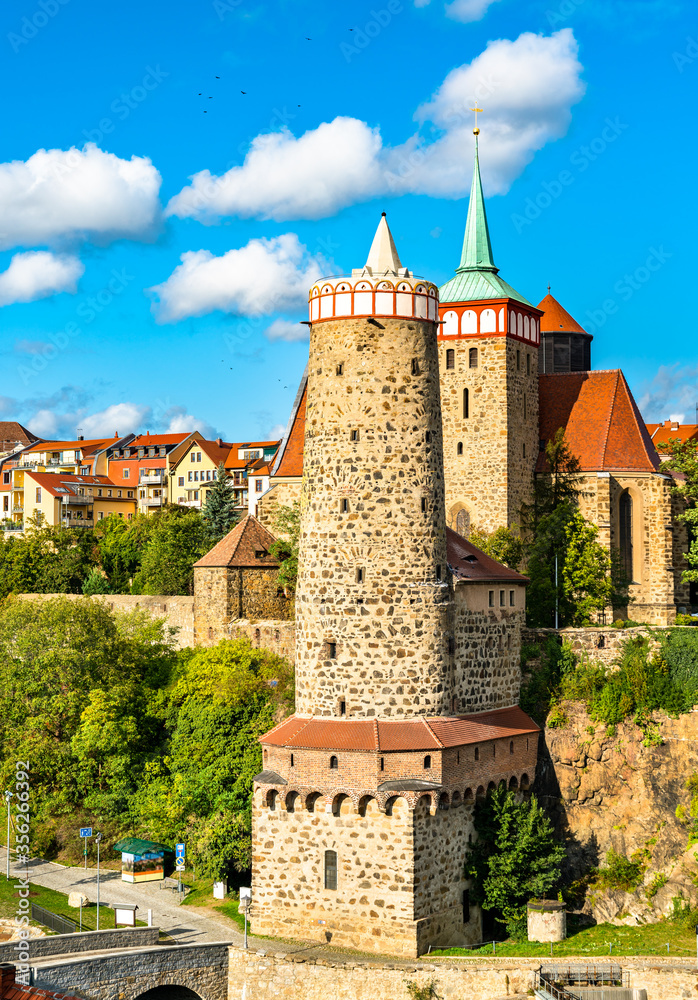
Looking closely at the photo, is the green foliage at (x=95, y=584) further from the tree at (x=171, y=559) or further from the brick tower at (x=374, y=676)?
the brick tower at (x=374, y=676)

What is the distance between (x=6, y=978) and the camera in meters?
25.3

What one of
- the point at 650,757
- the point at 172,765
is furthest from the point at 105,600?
the point at 650,757

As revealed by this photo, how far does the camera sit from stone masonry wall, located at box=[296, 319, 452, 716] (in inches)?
1211

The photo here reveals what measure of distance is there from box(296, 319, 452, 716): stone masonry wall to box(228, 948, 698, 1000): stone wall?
6.05 metres

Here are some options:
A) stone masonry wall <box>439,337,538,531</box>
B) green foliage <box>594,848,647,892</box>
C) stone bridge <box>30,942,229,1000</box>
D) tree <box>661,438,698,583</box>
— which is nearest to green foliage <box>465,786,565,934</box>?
green foliage <box>594,848,647,892</box>

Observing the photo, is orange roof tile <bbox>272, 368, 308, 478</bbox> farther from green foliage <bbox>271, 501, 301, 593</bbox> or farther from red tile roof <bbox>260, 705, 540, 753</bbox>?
red tile roof <bbox>260, 705, 540, 753</bbox>

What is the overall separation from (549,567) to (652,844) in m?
12.0

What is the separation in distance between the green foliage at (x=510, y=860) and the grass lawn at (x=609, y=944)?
1037 millimetres

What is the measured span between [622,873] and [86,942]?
1463cm

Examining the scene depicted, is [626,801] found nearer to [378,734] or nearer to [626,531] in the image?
[378,734]

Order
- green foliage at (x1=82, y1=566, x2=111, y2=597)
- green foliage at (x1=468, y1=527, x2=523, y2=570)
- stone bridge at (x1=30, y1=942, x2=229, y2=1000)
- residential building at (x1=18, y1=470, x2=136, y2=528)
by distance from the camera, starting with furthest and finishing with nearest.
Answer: residential building at (x1=18, y1=470, x2=136, y2=528) → green foliage at (x1=82, y1=566, x2=111, y2=597) → green foliage at (x1=468, y1=527, x2=523, y2=570) → stone bridge at (x1=30, y1=942, x2=229, y2=1000)

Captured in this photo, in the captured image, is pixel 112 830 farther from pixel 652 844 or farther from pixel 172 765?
pixel 652 844

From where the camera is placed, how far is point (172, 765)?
38.9 m

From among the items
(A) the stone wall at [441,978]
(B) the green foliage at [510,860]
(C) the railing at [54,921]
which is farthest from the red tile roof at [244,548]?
(A) the stone wall at [441,978]
